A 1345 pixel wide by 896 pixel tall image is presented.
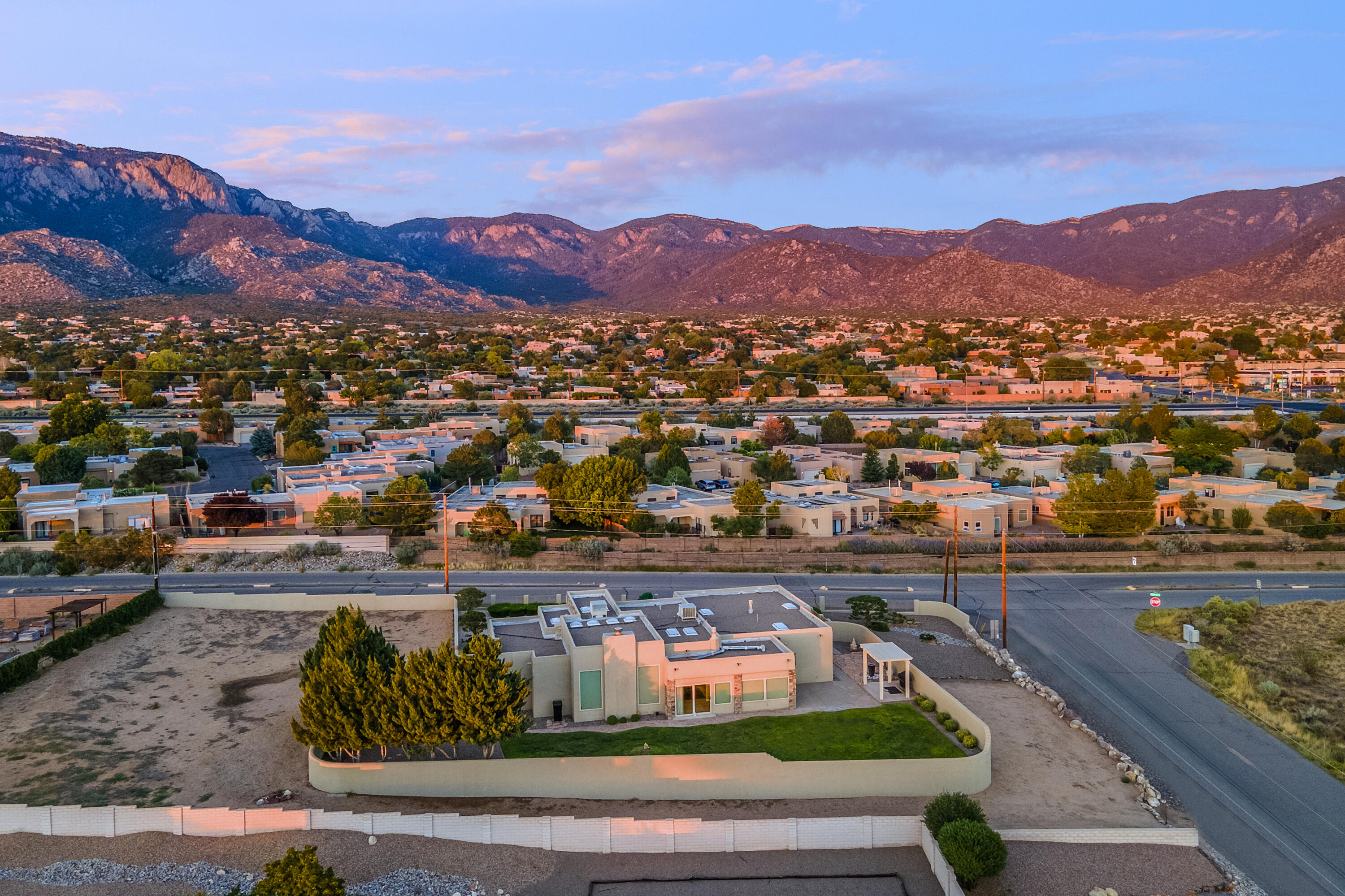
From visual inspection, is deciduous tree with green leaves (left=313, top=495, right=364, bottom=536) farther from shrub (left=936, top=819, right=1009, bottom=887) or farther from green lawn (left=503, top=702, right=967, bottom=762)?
shrub (left=936, top=819, right=1009, bottom=887)

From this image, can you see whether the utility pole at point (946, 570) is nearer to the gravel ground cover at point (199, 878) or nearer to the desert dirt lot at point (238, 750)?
the desert dirt lot at point (238, 750)

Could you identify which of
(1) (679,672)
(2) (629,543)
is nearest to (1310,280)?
(2) (629,543)

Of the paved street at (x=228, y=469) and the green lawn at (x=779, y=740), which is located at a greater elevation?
the paved street at (x=228, y=469)

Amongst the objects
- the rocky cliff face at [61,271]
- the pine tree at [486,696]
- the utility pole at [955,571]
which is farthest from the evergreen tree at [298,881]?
the rocky cliff face at [61,271]

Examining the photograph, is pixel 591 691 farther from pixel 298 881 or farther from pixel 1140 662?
pixel 1140 662

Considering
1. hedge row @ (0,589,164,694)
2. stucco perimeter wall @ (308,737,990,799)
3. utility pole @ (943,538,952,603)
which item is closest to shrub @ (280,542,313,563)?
hedge row @ (0,589,164,694)

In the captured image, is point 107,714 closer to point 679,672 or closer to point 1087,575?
point 679,672

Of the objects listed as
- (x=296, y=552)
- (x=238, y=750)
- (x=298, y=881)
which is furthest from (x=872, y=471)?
(x=298, y=881)
